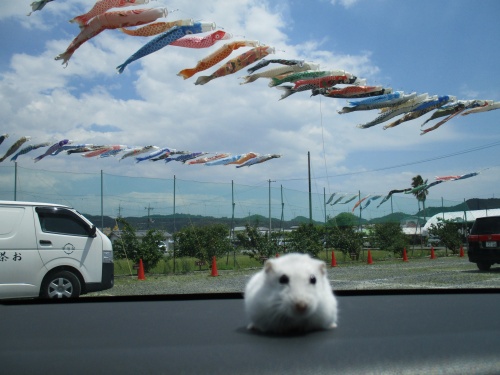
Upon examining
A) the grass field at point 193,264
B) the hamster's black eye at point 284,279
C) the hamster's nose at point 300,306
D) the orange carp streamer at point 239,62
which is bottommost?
the grass field at point 193,264

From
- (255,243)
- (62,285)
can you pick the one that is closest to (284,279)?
(62,285)

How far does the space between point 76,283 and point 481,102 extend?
1371cm

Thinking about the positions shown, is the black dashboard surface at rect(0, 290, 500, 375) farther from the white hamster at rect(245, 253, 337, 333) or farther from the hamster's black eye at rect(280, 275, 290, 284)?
the hamster's black eye at rect(280, 275, 290, 284)

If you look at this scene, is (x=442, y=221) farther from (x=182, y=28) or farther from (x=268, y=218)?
(x=182, y=28)

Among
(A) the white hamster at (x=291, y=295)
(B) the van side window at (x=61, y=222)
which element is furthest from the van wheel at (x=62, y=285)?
(A) the white hamster at (x=291, y=295)

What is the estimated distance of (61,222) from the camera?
1016 centimetres

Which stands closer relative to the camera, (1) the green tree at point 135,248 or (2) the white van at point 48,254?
(2) the white van at point 48,254

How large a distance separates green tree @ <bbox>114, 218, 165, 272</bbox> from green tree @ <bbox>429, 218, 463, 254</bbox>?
18242 mm

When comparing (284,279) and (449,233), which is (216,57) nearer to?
(284,279)

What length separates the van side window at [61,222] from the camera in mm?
9820

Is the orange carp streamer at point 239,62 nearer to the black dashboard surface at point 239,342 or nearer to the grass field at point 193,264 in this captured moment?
the grass field at point 193,264

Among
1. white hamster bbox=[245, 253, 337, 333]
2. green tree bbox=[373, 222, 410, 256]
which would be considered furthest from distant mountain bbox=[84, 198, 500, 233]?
white hamster bbox=[245, 253, 337, 333]

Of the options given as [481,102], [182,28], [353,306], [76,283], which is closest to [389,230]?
[481,102]

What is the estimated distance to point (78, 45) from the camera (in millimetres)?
12086
